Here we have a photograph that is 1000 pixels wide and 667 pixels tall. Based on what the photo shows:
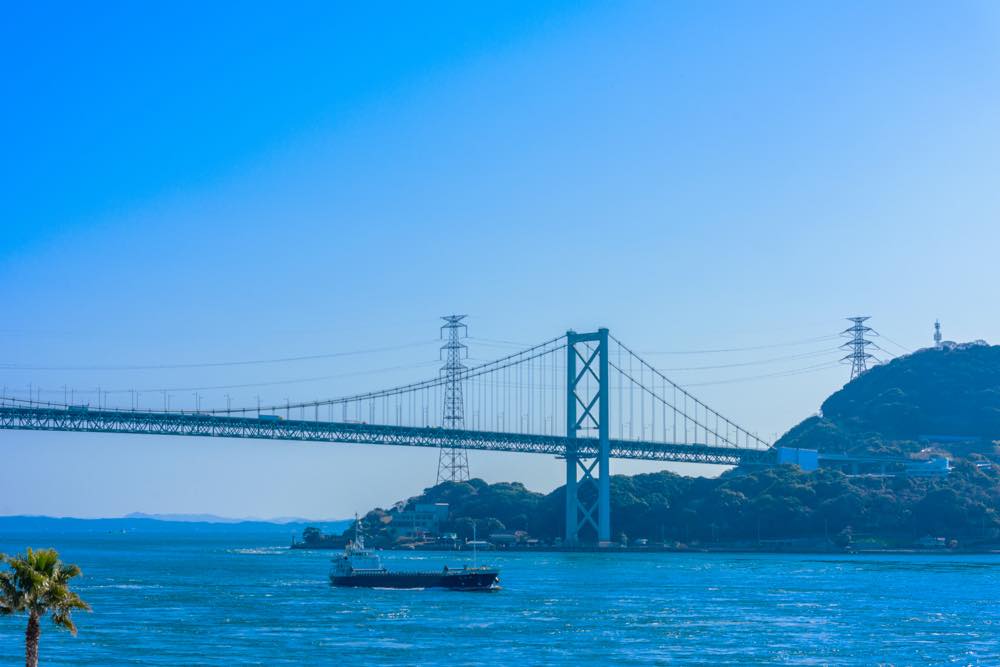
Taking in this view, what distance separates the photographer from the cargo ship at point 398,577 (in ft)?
270

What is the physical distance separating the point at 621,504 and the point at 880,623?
85.5 m

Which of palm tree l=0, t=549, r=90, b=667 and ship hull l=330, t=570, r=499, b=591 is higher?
palm tree l=0, t=549, r=90, b=667

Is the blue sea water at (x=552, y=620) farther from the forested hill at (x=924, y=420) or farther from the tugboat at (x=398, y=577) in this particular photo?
the forested hill at (x=924, y=420)

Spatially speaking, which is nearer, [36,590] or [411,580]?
[36,590]

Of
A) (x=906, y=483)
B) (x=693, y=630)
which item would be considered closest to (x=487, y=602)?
(x=693, y=630)

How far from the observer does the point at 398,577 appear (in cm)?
8700

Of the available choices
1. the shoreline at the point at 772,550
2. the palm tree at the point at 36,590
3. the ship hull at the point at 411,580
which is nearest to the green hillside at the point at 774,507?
the shoreline at the point at 772,550

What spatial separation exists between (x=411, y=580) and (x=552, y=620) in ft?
82.0

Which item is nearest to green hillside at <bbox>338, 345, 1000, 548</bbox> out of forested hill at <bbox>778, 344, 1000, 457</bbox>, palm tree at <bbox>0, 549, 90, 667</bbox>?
forested hill at <bbox>778, 344, 1000, 457</bbox>

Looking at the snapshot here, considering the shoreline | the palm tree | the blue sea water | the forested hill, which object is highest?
the forested hill

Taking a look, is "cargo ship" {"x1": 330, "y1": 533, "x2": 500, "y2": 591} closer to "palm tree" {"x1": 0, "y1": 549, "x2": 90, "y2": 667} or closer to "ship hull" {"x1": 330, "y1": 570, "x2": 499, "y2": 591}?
"ship hull" {"x1": 330, "y1": 570, "x2": 499, "y2": 591}

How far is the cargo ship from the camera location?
82.4 metres

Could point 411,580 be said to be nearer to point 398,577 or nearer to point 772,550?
point 398,577

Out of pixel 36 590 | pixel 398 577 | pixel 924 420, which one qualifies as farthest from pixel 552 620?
A: pixel 924 420
